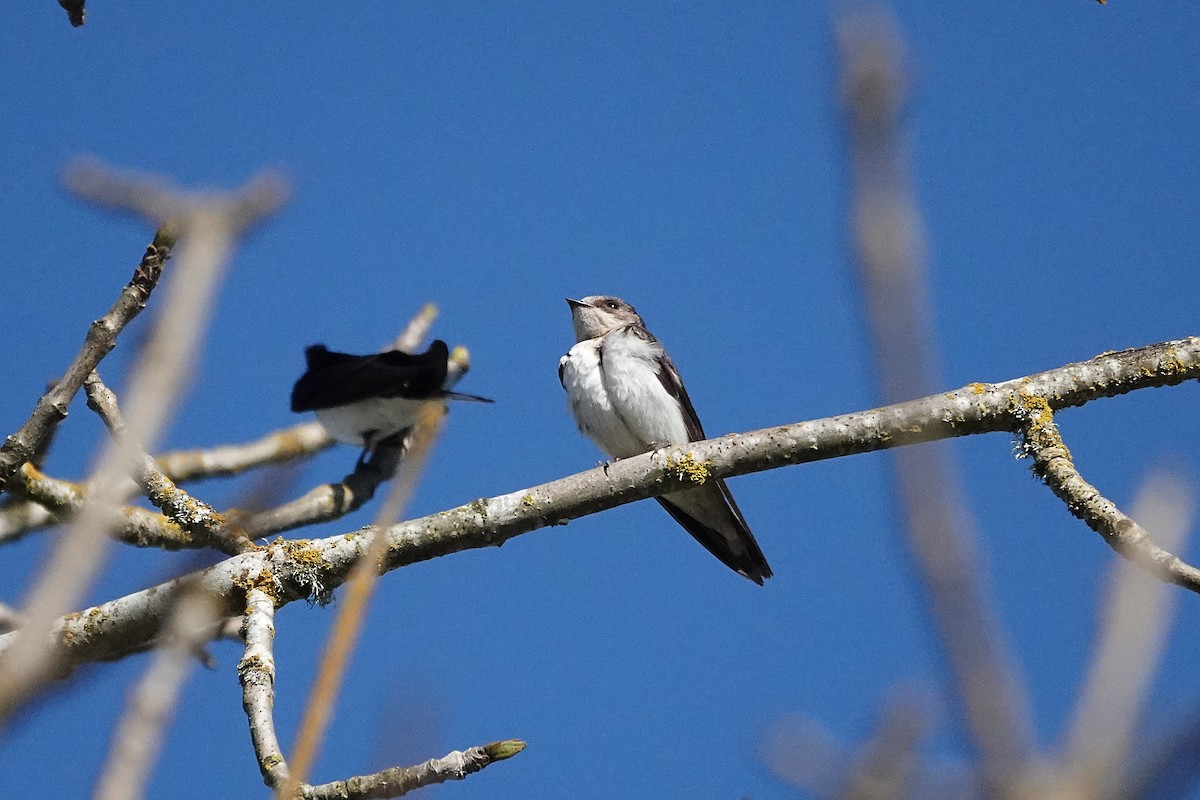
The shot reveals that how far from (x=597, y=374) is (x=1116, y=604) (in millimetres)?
7087

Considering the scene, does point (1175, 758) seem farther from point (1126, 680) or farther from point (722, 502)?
point (722, 502)

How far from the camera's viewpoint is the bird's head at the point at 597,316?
970 centimetres

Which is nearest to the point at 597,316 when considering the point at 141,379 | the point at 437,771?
the point at 437,771

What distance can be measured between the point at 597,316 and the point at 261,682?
20.7ft

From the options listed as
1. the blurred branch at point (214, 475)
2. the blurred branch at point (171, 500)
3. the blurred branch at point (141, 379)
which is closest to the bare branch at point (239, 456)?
the blurred branch at point (214, 475)

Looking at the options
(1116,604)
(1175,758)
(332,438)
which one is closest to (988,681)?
(1175,758)

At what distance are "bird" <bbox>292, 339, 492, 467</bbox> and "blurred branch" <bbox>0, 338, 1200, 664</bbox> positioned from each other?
150 inches

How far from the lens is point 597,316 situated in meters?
9.77

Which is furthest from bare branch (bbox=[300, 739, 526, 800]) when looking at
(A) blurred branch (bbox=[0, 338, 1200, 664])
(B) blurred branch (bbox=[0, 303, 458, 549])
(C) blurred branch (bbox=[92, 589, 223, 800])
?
(B) blurred branch (bbox=[0, 303, 458, 549])

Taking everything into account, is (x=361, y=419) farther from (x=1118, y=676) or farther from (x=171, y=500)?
(x=1118, y=676)

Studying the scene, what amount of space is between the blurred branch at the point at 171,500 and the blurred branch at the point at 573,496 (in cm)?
24

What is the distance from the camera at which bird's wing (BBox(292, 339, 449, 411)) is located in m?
8.62

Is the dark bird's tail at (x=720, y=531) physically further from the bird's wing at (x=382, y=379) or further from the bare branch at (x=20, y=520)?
the bare branch at (x=20, y=520)

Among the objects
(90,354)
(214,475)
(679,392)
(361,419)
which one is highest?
(361,419)
